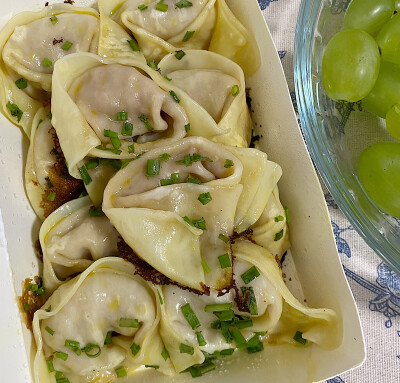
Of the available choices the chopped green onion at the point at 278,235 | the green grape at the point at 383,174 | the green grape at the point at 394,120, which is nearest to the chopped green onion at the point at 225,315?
the chopped green onion at the point at 278,235

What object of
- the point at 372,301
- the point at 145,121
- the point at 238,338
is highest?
the point at 145,121

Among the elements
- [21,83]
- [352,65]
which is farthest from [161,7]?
[352,65]

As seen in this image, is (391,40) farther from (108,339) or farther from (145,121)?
(108,339)

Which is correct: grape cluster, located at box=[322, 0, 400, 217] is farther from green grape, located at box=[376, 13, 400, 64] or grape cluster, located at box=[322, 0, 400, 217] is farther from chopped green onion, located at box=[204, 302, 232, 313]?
chopped green onion, located at box=[204, 302, 232, 313]

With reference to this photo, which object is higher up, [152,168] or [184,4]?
[184,4]

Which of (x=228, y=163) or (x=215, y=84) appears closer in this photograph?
(x=228, y=163)

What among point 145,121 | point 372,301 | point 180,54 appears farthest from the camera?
point 372,301

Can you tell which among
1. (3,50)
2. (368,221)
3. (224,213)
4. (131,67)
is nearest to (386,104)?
(368,221)

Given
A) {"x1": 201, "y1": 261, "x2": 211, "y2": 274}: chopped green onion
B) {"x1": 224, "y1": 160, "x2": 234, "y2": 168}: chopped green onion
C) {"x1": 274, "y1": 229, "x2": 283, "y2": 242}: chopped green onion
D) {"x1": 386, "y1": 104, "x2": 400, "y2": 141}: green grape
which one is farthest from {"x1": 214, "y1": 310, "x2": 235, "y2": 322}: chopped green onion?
{"x1": 386, "y1": 104, "x2": 400, "y2": 141}: green grape
